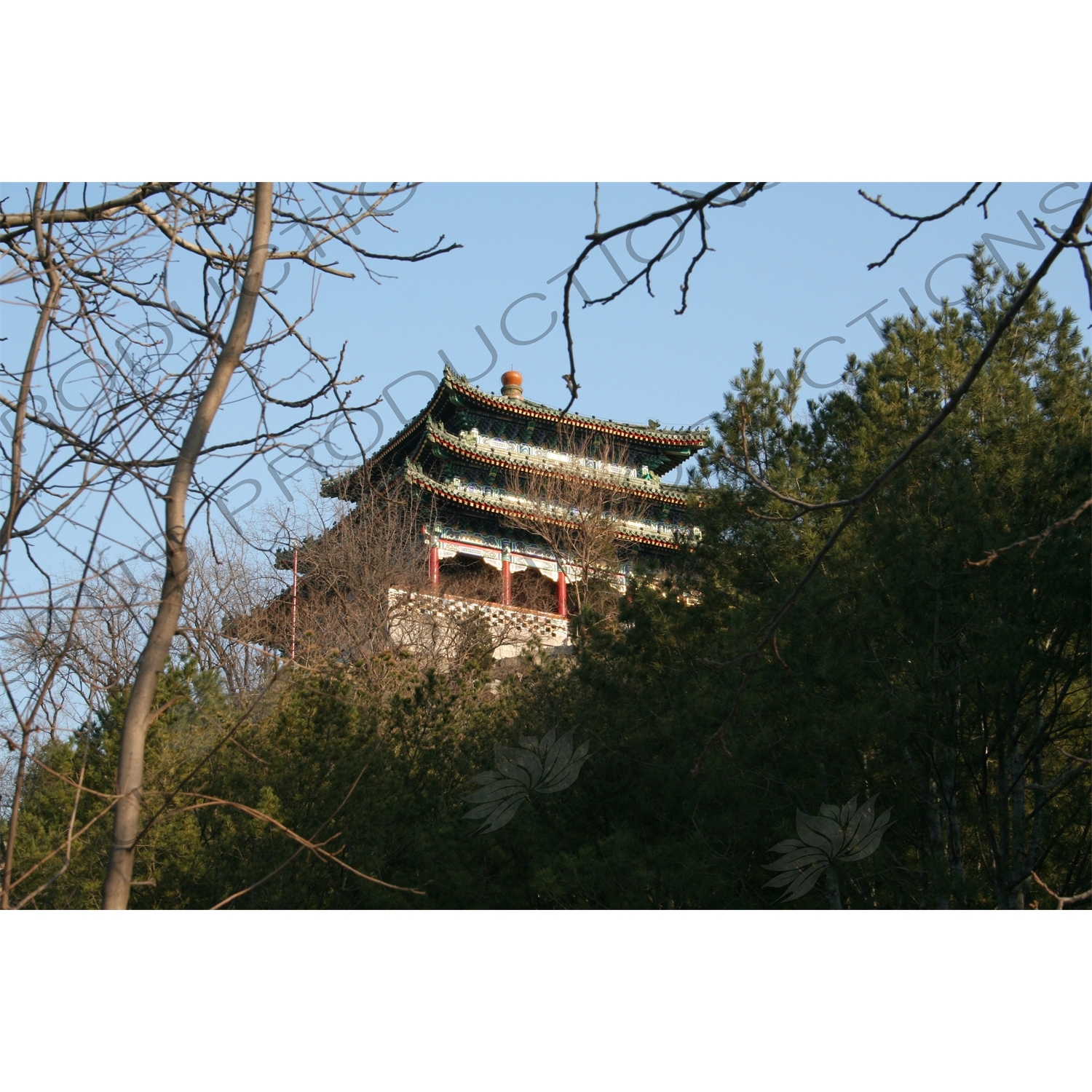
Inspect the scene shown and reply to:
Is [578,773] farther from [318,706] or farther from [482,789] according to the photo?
[318,706]

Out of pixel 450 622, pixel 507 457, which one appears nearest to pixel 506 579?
pixel 507 457

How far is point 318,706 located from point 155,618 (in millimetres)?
2928

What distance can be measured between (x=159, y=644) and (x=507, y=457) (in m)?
10.6

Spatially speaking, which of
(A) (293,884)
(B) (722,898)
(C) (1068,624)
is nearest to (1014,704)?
(C) (1068,624)

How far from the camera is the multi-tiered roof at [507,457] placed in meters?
11.5

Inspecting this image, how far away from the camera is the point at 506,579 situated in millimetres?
12008

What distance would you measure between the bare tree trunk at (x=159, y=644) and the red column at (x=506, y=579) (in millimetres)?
10311

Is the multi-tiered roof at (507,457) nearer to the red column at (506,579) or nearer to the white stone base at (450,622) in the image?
the red column at (506,579)

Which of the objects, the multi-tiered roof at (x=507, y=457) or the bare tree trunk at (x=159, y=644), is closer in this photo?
the bare tree trunk at (x=159, y=644)

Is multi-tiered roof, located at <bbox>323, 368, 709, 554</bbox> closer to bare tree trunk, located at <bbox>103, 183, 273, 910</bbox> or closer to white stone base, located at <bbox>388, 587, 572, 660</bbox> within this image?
white stone base, located at <bbox>388, 587, 572, 660</bbox>

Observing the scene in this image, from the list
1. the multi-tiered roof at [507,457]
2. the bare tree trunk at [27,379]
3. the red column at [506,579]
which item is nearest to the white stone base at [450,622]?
the red column at [506,579]

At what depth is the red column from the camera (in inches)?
460

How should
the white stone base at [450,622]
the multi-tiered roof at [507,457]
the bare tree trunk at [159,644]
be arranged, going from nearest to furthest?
1. the bare tree trunk at [159,644]
2. the white stone base at [450,622]
3. the multi-tiered roof at [507,457]

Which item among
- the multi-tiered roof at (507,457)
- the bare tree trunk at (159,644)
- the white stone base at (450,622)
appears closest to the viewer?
the bare tree trunk at (159,644)
